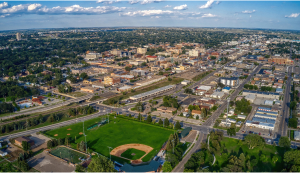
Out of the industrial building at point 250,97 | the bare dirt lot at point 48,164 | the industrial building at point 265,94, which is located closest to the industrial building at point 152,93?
the industrial building at point 265,94

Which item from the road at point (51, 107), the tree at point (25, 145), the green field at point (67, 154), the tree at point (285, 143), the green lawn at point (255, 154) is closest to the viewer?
the green lawn at point (255, 154)

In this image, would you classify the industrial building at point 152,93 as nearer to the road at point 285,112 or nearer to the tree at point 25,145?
the tree at point 25,145

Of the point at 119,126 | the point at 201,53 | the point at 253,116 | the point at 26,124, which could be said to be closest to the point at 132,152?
the point at 119,126

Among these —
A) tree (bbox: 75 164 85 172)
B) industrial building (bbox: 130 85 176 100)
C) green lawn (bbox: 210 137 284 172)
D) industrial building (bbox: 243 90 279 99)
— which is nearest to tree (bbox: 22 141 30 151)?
tree (bbox: 75 164 85 172)

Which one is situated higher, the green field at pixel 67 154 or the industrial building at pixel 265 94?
the industrial building at pixel 265 94

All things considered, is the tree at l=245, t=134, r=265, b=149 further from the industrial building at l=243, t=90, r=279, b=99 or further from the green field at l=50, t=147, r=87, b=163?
the industrial building at l=243, t=90, r=279, b=99

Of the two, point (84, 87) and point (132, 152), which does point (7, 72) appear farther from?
point (132, 152)
